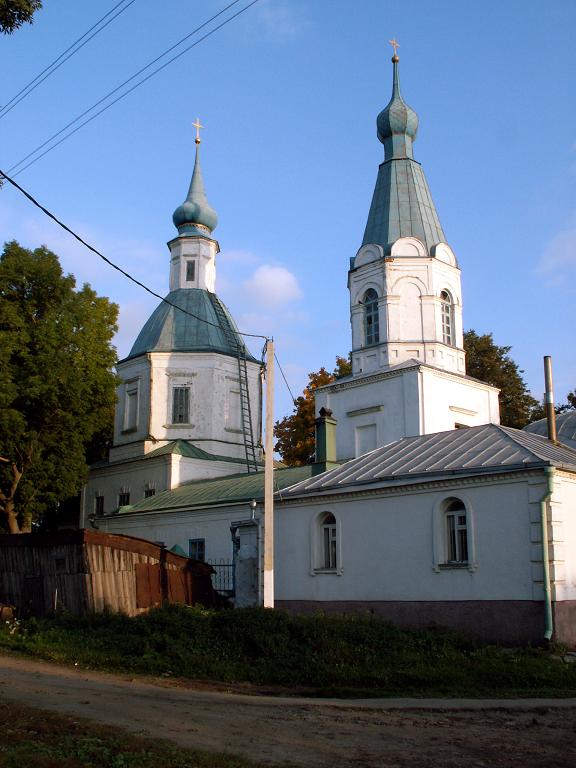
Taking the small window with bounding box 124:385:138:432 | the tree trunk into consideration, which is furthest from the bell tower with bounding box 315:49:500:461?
the tree trunk

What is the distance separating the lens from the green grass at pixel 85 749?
5926mm

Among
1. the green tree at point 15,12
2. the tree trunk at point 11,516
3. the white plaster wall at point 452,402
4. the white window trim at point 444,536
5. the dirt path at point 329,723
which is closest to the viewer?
the dirt path at point 329,723

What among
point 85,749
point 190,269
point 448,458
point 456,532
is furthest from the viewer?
point 190,269

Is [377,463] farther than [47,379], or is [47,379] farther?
[47,379]

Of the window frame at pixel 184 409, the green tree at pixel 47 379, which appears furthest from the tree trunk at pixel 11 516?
the window frame at pixel 184 409

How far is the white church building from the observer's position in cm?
1478

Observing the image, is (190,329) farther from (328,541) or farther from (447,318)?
(328,541)

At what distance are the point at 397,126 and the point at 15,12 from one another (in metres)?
22.9

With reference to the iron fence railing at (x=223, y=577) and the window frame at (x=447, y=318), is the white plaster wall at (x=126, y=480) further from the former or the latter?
the window frame at (x=447, y=318)

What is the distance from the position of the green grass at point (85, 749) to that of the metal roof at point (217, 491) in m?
15.9

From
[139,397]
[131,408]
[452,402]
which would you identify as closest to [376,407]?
[452,402]

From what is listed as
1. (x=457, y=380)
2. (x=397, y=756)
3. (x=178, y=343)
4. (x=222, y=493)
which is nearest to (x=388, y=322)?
(x=457, y=380)

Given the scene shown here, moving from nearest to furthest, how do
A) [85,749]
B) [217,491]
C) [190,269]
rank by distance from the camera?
[85,749] < [217,491] < [190,269]

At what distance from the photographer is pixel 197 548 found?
86.1 ft
